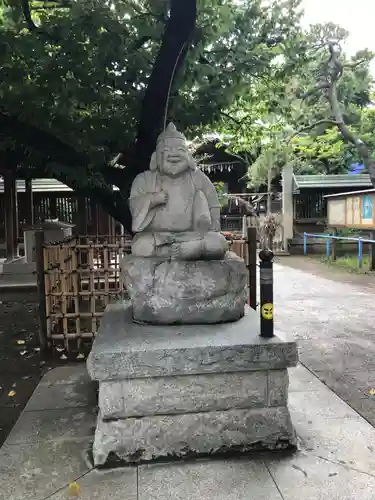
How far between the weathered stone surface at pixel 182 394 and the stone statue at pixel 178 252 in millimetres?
603

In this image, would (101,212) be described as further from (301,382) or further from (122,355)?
(122,355)

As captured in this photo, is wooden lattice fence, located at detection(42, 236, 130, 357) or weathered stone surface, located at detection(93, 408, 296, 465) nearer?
weathered stone surface, located at detection(93, 408, 296, 465)

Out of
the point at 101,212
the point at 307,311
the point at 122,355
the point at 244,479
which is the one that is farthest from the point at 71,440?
the point at 101,212

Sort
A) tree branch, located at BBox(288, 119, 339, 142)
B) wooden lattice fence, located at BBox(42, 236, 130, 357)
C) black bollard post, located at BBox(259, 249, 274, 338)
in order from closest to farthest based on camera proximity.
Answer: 1. black bollard post, located at BBox(259, 249, 274, 338)
2. wooden lattice fence, located at BBox(42, 236, 130, 357)
3. tree branch, located at BBox(288, 119, 339, 142)

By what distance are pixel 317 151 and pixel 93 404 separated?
19.2 metres

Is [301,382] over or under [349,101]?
under

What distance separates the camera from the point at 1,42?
14.2 feet

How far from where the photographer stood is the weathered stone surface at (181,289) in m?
3.40

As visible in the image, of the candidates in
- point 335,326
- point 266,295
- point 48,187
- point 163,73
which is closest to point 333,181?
point 48,187

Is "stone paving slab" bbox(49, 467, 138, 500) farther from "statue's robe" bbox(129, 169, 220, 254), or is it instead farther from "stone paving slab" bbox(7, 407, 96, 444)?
"statue's robe" bbox(129, 169, 220, 254)

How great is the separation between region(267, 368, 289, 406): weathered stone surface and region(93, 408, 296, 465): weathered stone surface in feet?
0.24

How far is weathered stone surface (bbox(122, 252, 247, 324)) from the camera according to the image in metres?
3.40

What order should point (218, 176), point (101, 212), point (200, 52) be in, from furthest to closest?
1. point (218, 176)
2. point (101, 212)
3. point (200, 52)

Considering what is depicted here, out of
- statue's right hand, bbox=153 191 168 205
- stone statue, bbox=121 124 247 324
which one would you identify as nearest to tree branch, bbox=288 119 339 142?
stone statue, bbox=121 124 247 324
